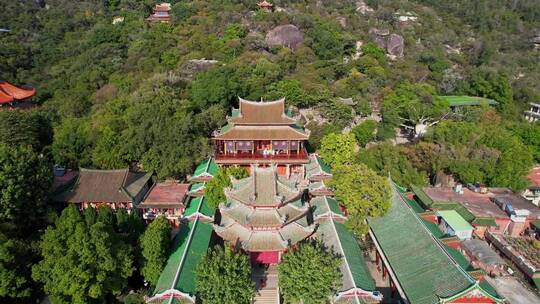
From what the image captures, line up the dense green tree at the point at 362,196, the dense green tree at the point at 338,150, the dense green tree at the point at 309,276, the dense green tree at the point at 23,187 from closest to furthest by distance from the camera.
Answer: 1. the dense green tree at the point at 309,276
2. the dense green tree at the point at 23,187
3. the dense green tree at the point at 362,196
4. the dense green tree at the point at 338,150

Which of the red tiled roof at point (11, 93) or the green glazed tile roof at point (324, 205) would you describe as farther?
the red tiled roof at point (11, 93)

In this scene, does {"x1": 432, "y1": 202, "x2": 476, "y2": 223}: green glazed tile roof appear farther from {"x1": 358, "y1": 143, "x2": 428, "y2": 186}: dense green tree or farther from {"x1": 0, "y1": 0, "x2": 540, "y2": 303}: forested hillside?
{"x1": 0, "y1": 0, "x2": 540, "y2": 303}: forested hillside

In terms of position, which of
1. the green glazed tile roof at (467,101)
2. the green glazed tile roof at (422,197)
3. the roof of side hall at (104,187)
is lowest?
the green glazed tile roof at (467,101)

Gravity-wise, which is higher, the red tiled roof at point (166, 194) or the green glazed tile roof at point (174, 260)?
the green glazed tile roof at point (174, 260)

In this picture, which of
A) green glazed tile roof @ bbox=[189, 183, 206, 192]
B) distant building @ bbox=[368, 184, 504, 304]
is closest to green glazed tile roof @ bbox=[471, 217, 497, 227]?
distant building @ bbox=[368, 184, 504, 304]

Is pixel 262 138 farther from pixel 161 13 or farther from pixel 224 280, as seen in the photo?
pixel 161 13

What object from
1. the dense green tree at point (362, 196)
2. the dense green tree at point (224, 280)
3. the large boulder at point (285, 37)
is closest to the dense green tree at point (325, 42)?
the large boulder at point (285, 37)

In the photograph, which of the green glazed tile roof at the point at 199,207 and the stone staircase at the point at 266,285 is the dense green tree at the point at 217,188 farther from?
the stone staircase at the point at 266,285

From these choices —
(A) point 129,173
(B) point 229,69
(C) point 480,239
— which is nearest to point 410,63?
(B) point 229,69
